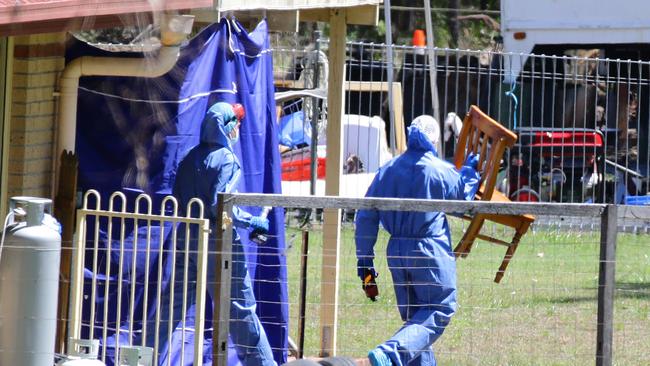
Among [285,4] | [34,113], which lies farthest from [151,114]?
[285,4]

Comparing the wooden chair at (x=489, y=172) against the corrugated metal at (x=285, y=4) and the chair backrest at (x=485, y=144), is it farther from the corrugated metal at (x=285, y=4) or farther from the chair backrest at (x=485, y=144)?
the corrugated metal at (x=285, y=4)

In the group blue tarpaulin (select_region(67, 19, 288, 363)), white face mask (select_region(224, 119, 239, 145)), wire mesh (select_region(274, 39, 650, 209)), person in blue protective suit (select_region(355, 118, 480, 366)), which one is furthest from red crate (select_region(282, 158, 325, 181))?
white face mask (select_region(224, 119, 239, 145))

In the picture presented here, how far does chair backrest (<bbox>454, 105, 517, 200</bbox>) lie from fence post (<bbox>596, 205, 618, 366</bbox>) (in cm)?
220

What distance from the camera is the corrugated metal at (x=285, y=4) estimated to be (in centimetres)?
737

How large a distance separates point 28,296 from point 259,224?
92.5 inches

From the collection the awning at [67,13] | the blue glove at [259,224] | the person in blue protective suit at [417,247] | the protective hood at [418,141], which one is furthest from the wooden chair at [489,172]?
the awning at [67,13]

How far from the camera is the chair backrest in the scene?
8609 mm

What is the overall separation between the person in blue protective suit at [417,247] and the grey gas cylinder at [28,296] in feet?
9.08

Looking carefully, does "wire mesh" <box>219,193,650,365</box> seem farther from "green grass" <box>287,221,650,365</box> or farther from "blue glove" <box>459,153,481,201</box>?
"blue glove" <box>459,153,481,201</box>

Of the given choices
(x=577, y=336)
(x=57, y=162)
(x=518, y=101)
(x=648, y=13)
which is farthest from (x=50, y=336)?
(x=648, y=13)

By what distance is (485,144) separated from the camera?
8.92 meters

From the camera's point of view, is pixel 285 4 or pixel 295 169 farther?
pixel 295 169

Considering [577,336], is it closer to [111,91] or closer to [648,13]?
[111,91]

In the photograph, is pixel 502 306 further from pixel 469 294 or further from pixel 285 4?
pixel 285 4
